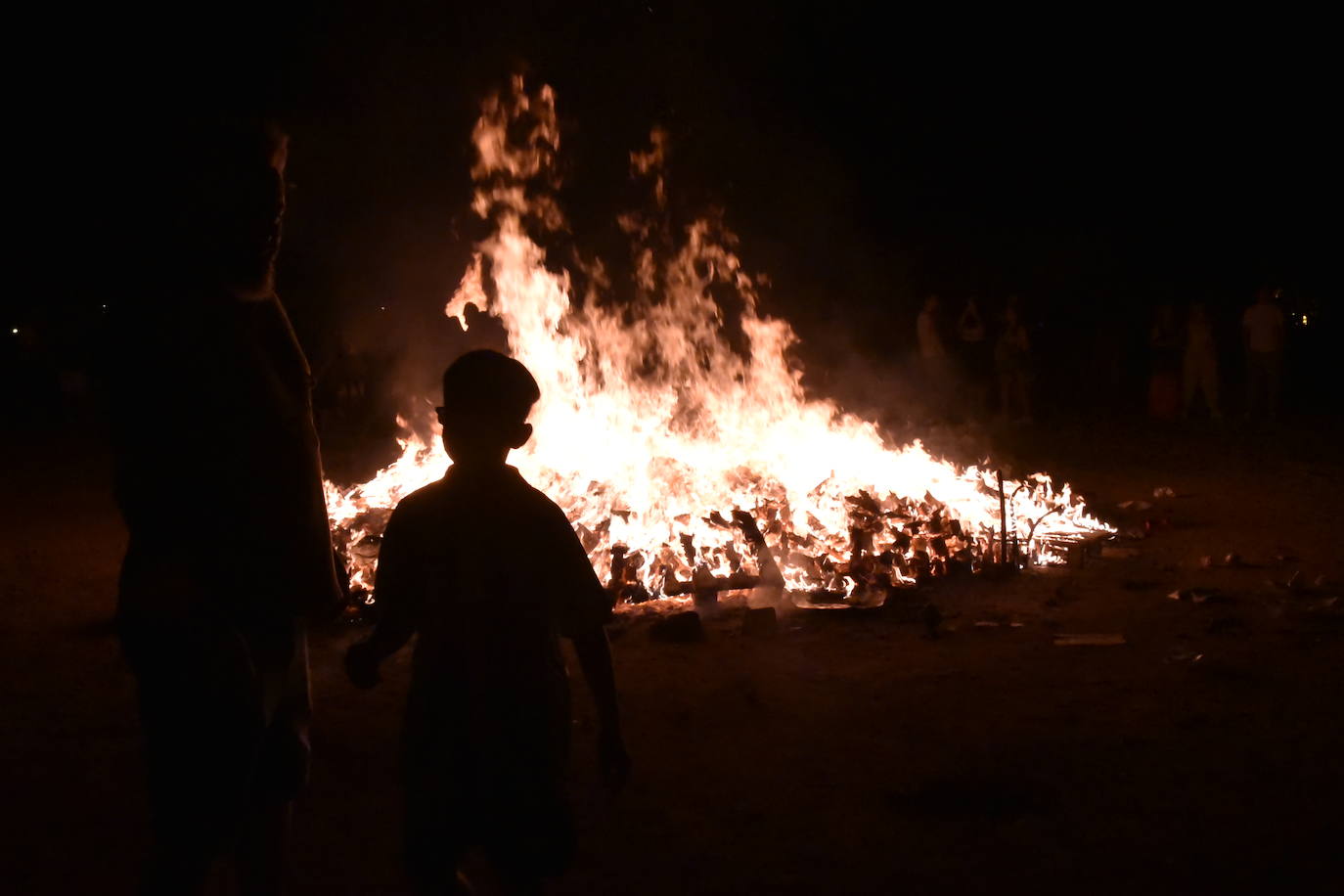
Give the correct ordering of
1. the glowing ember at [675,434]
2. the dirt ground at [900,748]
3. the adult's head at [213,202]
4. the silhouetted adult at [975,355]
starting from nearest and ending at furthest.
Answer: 1. the adult's head at [213,202]
2. the dirt ground at [900,748]
3. the glowing ember at [675,434]
4. the silhouetted adult at [975,355]

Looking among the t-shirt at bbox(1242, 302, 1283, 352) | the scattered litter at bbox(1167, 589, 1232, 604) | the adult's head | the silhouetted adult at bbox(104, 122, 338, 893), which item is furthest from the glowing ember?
the t-shirt at bbox(1242, 302, 1283, 352)

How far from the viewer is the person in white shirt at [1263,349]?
16.8m

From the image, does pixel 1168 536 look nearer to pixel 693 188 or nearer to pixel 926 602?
pixel 926 602

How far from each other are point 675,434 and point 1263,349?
1108cm

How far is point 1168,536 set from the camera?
9.79 metres

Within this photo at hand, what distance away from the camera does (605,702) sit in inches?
118

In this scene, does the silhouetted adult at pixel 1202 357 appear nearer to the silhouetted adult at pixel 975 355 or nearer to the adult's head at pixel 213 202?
the silhouetted adult at pixel 975 355

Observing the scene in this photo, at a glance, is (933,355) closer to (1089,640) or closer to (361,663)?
(1089,640)

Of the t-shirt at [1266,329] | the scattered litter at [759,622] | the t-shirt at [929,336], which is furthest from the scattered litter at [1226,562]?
the t-shirt at [1266,329]

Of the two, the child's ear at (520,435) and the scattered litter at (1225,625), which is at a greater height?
the child's ear at (520,435)

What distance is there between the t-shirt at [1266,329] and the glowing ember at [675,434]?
789 centimetres

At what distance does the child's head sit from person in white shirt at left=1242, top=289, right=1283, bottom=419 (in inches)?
652

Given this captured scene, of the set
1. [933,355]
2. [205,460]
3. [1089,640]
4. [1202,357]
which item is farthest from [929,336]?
[205,460]

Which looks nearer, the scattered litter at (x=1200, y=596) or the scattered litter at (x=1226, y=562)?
the scattered litter at (x=1200, y=596)
